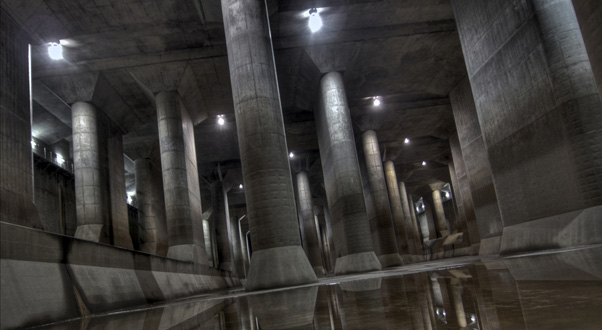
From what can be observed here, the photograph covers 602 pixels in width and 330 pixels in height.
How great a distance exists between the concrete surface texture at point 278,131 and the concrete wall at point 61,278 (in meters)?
0.03

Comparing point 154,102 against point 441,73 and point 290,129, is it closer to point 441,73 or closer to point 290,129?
point 290,129

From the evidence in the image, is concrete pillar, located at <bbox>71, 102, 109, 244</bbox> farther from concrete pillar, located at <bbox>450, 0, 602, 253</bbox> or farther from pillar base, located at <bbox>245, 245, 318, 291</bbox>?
concrete pillar, located at <bbox>450, 0, 602, 253</bbox>

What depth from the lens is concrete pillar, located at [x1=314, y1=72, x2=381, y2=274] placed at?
18.8m

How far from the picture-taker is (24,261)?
545cm

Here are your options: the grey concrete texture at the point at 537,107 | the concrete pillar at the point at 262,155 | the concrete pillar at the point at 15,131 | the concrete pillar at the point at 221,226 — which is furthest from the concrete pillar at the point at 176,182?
the concrete pillar at the point at 221,226

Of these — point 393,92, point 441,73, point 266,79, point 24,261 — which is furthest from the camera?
point 393,92

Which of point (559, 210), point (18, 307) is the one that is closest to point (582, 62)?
point (559, 210)

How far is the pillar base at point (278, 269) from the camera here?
1037 cm

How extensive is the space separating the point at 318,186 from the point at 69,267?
40840 millimetres

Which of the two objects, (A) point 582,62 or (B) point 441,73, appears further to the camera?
(B) point 441,73

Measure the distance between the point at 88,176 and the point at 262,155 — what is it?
41.1 ft

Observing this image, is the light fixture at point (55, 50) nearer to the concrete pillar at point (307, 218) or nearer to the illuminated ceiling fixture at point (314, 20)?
the illuminated ceiling fixture at point (314, 20)

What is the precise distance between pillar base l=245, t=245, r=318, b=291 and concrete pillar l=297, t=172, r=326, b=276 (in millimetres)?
25518

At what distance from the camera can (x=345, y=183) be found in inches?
761
